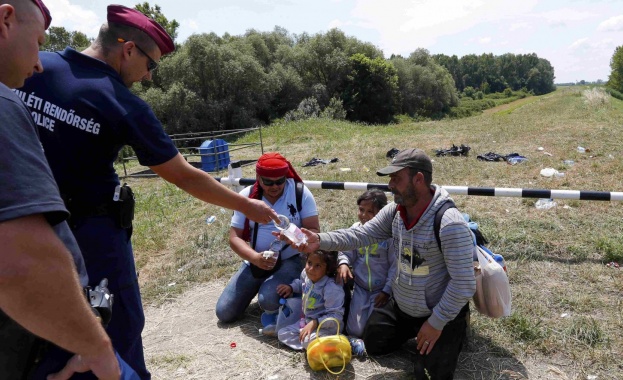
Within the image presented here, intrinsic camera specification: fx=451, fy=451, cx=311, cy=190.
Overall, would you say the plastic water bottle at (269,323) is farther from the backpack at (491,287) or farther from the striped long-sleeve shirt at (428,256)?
the backpack at (491,287)

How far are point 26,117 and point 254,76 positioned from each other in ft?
107

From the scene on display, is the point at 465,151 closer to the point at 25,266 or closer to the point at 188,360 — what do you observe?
the point at 188,360

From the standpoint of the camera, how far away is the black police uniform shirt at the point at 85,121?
205cm

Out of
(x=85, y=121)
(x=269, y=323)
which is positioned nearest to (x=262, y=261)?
(x=269, y=323)

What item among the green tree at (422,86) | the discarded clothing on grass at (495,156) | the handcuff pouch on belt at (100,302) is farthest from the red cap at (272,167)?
the green tree at (422,86)

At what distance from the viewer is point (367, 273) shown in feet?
12.4

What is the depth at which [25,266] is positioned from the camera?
112 centimetres

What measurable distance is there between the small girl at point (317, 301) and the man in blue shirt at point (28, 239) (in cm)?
235

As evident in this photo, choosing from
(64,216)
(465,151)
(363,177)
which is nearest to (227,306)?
(64,216)

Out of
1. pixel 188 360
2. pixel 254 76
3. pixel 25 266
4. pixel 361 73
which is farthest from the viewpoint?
pixel 361 73

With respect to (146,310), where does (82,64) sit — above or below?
above

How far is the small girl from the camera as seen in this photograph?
3602mm

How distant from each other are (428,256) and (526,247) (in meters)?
2.59

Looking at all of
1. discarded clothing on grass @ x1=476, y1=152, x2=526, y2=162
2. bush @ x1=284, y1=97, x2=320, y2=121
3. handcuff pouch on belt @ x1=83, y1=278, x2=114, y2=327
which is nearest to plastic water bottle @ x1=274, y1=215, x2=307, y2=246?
handcuff pouch on belt @ x1=83, y1=278, x2=114, y2=327
